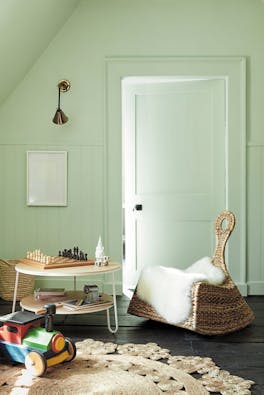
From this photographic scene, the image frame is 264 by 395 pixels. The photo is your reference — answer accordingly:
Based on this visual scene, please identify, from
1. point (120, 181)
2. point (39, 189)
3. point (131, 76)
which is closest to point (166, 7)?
point (131, 76)

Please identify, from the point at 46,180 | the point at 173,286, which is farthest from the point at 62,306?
the point at 46,180

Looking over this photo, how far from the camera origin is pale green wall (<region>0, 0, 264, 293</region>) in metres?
4.74

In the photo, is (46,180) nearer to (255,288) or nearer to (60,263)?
(60,263)

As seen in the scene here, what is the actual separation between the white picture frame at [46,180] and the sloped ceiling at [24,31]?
661mm

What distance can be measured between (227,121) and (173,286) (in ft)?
6.18

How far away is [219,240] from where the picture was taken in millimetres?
3861

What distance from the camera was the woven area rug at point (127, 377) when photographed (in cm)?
249

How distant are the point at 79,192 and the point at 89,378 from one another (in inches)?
94.2

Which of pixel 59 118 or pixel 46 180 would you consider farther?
pixel 46 180

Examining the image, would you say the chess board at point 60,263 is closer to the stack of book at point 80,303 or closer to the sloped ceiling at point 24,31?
the stack of book at point 80,303

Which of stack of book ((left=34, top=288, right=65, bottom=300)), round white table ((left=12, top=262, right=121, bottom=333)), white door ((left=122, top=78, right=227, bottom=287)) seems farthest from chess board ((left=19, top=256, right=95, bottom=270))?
white door ((left=122, top=78, right=227, bottom=287))

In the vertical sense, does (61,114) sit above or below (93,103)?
below

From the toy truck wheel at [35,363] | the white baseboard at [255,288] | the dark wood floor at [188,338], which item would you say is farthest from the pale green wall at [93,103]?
the toy truck wheel at [35,363]

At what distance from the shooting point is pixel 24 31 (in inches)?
164
